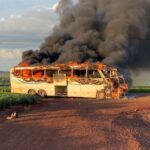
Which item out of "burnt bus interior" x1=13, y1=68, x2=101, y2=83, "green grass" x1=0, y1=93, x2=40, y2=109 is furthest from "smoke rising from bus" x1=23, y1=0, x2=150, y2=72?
"green grass" x1=0, y1=93, x2=40, y2=109

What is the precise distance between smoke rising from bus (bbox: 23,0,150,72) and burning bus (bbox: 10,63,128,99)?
4731 millimetres

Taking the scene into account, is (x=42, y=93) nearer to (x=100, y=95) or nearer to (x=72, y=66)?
(x=72, y=66)

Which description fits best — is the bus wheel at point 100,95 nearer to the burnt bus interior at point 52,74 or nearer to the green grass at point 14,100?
the burnt bus interior at point 52,74

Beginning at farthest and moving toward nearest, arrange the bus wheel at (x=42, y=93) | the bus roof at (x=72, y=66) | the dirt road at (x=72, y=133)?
the bus wheel at (x=42, y=93) < the bus roof at (x=72, y=66) < the dirt road at (x=72, y=133)

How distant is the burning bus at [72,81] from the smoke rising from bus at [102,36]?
473 centimetres

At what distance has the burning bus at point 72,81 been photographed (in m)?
34.9

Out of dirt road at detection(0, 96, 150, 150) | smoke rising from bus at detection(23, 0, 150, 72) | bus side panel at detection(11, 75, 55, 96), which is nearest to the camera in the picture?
dirt road at detection(0, 96, 150, 150)

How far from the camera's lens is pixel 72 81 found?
35.4 meters

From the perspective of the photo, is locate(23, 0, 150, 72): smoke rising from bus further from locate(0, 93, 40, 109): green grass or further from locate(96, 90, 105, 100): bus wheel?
locate(0, 93, 40, 109): green grass

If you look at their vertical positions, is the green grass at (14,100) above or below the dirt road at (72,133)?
above

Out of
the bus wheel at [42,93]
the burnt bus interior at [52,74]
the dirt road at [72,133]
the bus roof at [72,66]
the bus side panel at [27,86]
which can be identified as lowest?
the dirt road at [72,133]

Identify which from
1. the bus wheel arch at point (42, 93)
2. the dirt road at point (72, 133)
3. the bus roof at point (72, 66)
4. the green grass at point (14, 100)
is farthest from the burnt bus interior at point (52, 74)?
the dirt road at point (72, 133)

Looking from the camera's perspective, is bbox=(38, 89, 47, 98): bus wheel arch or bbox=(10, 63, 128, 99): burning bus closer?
bbox=(10, 63, 128, 99): burning bus

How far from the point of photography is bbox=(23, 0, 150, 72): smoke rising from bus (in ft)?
140
